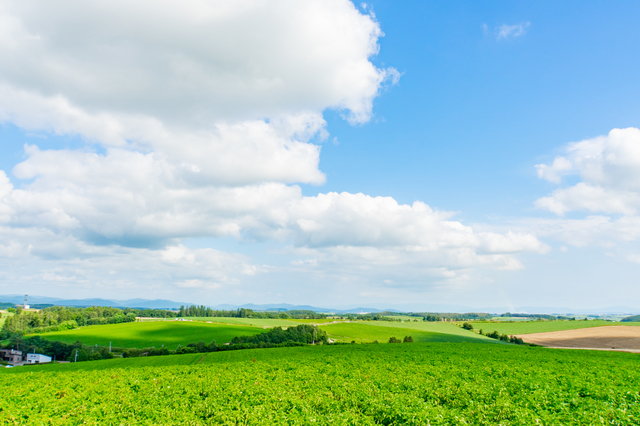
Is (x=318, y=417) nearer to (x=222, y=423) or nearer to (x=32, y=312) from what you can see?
(x=222, y=423)

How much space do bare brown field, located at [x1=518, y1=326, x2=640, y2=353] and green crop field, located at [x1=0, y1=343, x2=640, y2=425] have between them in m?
A: 71.4

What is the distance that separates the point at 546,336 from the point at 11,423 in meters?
129

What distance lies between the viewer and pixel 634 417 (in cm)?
1499

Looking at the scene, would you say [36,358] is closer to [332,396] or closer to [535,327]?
[332,396]

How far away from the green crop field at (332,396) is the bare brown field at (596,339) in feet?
234

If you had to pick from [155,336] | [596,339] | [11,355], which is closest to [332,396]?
[596,339]

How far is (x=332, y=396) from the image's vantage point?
793 inches

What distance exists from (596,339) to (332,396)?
112m

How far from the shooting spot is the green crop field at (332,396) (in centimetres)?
1584

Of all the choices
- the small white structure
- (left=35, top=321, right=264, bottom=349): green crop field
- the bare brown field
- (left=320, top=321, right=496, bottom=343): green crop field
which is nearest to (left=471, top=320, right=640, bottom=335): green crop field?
the bare brown field

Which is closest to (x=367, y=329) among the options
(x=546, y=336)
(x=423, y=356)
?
(x=546, y=336)

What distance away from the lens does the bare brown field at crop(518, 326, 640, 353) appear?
3282 inches

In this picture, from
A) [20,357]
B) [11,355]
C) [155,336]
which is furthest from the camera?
[155,336]

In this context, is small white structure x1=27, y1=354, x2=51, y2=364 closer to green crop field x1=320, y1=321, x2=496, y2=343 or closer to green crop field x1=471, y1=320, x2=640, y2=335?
green crop field x1=320, y1=321, x2=496, y2=343
